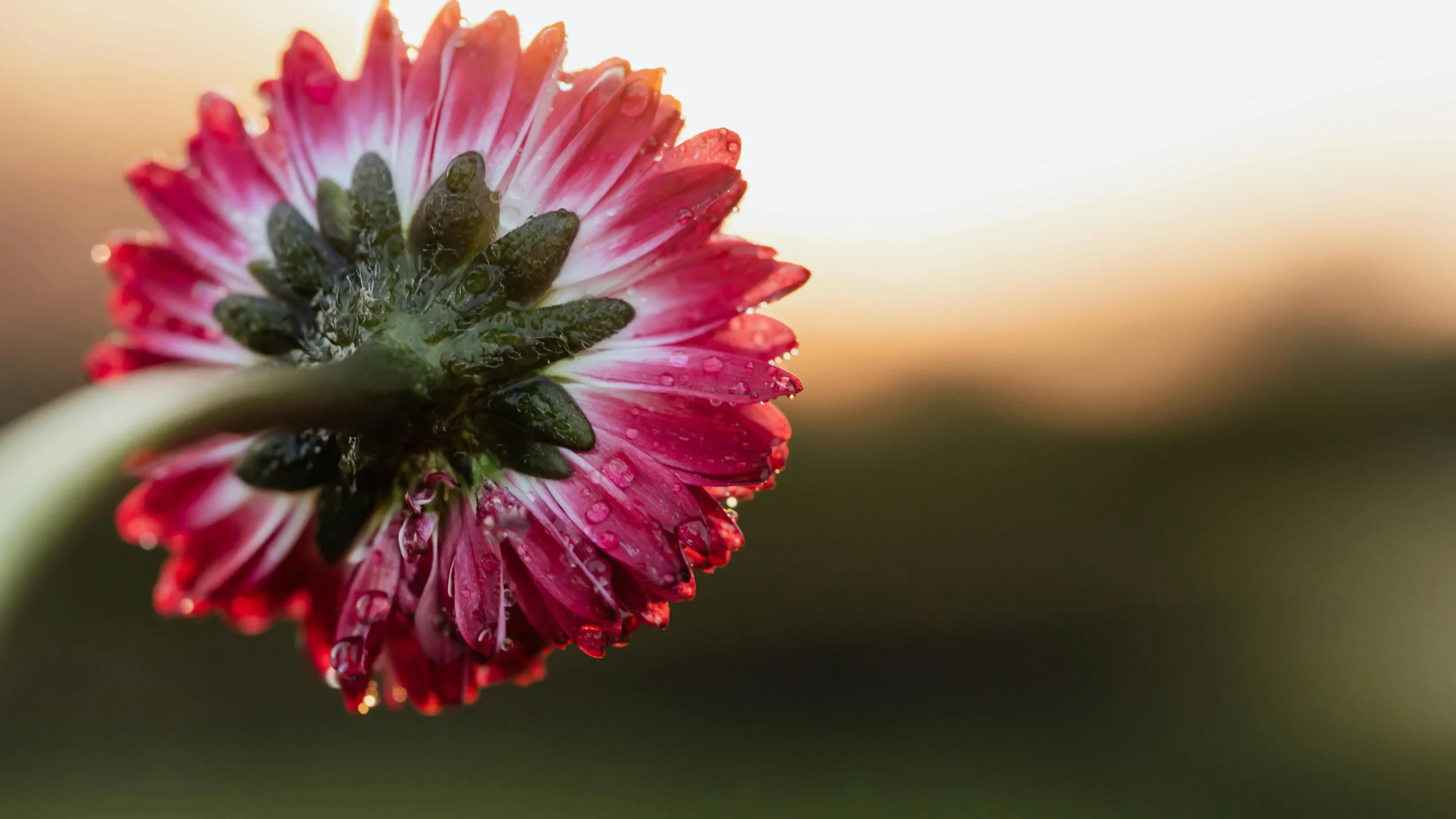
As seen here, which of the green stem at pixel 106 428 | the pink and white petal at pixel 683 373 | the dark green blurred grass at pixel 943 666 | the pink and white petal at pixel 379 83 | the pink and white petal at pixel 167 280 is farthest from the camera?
the dark green blurred grass at pixel 943 666

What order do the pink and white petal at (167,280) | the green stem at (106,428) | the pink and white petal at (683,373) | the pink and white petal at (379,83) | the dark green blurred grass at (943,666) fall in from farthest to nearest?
the dark green blurred grass at (943,666) → the pink and white petal at (167,280) → the pink and white petal at (379,83) → the pink and white petal at (683,373) → the green stem at (106,428)

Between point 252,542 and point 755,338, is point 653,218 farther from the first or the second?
point 252,542

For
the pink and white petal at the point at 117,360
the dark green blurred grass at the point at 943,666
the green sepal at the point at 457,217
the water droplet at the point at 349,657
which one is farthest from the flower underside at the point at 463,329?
the dark green blurred grass at the point at 943,666

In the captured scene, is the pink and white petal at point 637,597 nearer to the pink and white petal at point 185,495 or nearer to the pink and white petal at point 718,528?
the pink and white petal at point 718,528

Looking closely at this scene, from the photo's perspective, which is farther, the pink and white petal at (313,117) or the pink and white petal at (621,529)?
the pink and white petal at (313,117)

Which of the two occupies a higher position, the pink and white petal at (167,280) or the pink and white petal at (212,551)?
the pink and white petal at (167,280)

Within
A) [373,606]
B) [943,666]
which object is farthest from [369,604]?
[943,666]

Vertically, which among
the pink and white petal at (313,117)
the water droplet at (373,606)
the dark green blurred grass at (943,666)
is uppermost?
the pink and white petal at (313,117)

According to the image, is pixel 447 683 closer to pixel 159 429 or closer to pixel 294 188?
pixel 294 188
